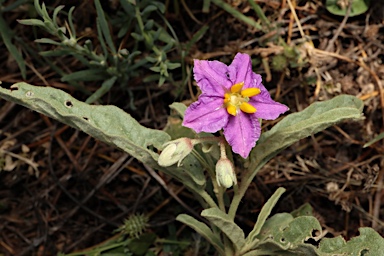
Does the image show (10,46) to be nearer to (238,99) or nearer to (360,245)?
(238,99)

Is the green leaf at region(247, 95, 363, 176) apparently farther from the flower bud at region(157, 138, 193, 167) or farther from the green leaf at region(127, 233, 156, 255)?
the green leaf at region(127, 233, 156, 255)

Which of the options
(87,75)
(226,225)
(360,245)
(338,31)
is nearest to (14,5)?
(87,75)

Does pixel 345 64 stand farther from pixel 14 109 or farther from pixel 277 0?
pixel 14 109

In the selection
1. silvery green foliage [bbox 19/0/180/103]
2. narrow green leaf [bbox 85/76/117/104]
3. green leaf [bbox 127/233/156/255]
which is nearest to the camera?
silvery green foliage [bbox 19/0/180/103]

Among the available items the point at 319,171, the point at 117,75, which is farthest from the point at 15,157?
the point at 319,171

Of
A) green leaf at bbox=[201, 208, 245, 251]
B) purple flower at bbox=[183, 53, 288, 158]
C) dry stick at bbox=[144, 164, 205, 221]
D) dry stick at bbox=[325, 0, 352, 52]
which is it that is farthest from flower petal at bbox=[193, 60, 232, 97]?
dry stick at bbox=[325, 0, 352, 52]

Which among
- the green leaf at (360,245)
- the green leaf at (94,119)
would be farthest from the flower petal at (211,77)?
the green leaf at (360,245)

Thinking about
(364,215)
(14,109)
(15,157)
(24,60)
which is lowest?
(364,215)
